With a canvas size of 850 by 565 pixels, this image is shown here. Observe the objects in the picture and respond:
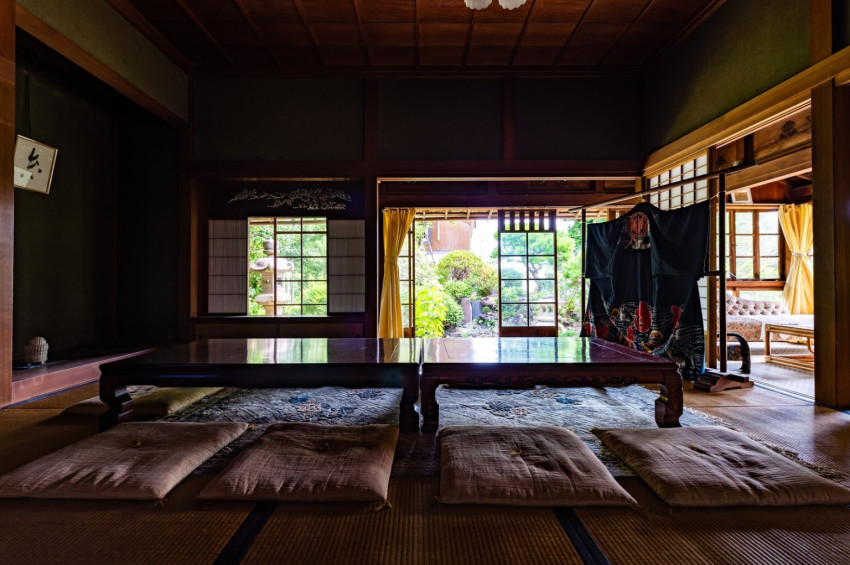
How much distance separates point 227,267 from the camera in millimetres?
4840

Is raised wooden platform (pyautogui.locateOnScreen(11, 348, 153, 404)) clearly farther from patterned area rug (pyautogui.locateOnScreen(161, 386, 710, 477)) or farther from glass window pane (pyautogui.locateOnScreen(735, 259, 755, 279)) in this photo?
glass window pane (pyautogui.locateOnScreen(735, 259, 755, 279))

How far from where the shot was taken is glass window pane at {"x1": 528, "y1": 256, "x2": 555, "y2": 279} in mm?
6398

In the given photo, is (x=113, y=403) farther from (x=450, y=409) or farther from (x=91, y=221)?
(x=91, y=221)

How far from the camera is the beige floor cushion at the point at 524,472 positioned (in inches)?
51.4

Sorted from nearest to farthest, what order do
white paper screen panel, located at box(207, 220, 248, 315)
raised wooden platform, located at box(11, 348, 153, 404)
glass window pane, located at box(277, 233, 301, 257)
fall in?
1. raised wooden platform, located at box(11, 348, 153, 404)
2. white paper screen panel, located at box(207, 220, 248, 315)
3. glass window pane, located at box(277, 233, 301, 257)

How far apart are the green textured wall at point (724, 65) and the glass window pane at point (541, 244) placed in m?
2.00

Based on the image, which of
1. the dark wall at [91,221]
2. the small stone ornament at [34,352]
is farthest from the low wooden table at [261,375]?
the dark wall at [91,221]

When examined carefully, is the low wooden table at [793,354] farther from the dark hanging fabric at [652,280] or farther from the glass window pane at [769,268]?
the glass window pane at [769,268]

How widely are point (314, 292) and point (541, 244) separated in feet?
11.2

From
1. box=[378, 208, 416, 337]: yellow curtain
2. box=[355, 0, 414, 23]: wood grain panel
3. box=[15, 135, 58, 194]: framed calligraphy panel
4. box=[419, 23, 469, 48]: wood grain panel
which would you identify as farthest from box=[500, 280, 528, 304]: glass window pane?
box=[15, 135, 58, 194]: framed calligraphy panel

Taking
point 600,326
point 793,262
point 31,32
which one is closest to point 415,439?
point 600,326

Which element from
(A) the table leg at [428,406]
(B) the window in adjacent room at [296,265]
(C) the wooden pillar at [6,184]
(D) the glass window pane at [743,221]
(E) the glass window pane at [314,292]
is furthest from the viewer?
(D) the glass window pane at [743,221]

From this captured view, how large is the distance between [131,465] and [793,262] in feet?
31.3

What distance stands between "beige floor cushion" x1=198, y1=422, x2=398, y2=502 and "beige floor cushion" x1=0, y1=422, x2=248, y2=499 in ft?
0.61
